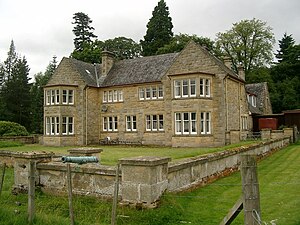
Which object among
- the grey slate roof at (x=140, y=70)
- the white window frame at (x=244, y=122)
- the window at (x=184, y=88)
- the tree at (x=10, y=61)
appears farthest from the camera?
the tree at (x=10, y=61)

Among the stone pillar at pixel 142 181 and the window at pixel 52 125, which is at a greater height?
the window at pixel 52 125

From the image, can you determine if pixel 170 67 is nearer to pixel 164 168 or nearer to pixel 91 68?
pixel 91 68

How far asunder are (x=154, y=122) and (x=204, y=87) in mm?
6593

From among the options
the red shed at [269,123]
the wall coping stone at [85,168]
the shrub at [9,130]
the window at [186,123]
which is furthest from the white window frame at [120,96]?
the wall coping stone at [85,168]

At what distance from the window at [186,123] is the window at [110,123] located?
8.63 meters

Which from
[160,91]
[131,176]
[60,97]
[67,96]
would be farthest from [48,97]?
[131,176]

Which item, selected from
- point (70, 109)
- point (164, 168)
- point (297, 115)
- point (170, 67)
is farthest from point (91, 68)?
point (164, 168)

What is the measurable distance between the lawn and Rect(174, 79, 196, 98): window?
53.7 feet

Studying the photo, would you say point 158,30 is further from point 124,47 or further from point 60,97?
point 60,97

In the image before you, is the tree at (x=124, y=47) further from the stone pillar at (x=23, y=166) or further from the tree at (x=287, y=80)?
the stone pillar at (x=23, y=166)

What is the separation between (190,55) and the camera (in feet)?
97.2

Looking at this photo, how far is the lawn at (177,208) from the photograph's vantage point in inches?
319

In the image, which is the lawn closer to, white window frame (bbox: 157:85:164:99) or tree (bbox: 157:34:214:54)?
white window frame (bbox: 157:85:164:99)

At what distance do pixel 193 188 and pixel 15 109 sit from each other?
53638 millimetres
